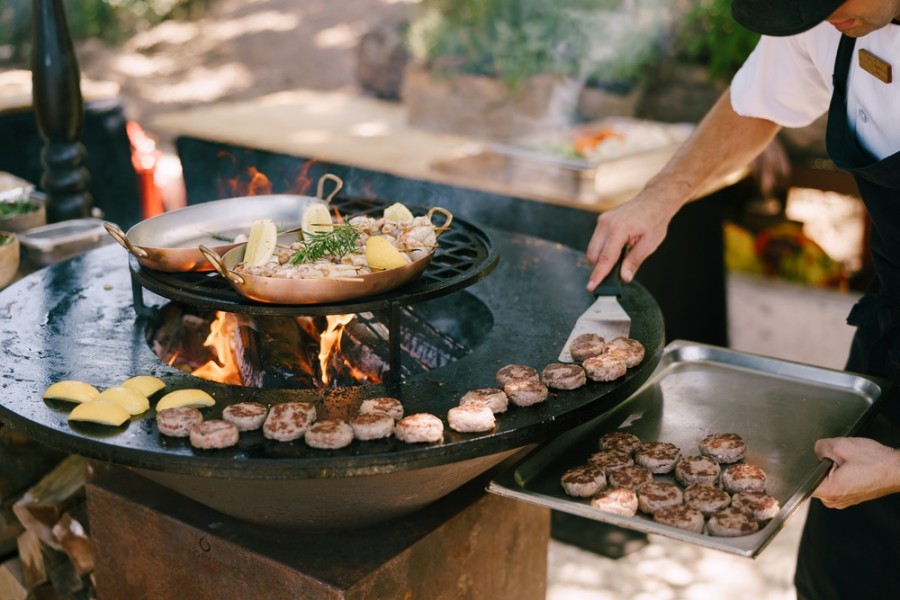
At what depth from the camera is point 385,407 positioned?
6.78 feet

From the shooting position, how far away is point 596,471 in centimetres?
211

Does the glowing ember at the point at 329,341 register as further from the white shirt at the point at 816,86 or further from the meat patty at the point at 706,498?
the white shirt at the point at 816,86

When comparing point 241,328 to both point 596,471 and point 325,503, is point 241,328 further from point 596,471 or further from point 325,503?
point 596,471

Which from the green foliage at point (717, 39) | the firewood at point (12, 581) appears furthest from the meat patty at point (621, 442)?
the green foliage at point (717, 39)

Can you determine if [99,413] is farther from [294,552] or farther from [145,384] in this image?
[294,552]

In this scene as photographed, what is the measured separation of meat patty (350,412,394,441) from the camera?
1967 millimetres

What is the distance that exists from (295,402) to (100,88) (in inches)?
188

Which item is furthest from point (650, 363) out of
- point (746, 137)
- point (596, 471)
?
point (746, 137)

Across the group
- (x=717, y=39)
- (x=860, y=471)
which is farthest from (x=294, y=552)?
(x=717, y=39)

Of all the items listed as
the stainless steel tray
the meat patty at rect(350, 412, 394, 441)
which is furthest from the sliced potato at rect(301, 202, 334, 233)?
the stainless steel tray

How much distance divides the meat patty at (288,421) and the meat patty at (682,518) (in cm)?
78

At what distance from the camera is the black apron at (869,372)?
8.34 feet

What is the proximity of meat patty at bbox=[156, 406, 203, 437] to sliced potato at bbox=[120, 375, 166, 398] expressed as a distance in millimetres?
162

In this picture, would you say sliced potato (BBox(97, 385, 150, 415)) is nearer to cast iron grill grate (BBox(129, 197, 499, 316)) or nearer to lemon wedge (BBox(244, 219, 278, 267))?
cast iron grill grate (BBox(129, 197, 499, 316))
